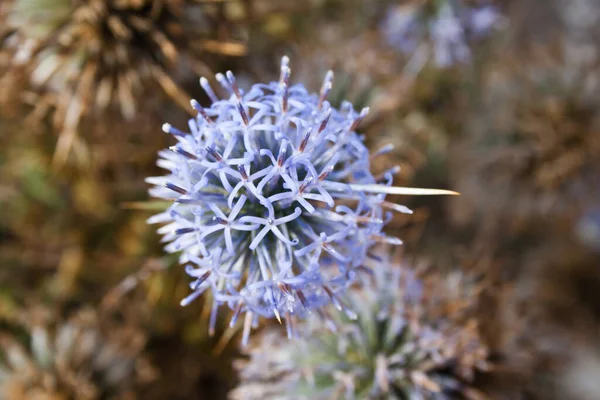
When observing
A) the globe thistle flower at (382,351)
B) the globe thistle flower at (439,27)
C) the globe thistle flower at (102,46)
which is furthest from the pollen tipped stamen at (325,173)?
the globe thistle flower at (439,27)

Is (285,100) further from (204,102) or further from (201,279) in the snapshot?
(204,102)

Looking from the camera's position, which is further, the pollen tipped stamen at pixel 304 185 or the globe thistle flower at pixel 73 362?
the globe thistle flower at pixel 73 362

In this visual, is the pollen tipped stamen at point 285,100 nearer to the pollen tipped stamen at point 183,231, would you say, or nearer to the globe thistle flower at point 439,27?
the pollen tipped stamen at point 183,231

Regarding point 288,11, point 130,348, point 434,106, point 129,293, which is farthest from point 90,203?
point 434,106

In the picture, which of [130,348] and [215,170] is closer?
[215,170]

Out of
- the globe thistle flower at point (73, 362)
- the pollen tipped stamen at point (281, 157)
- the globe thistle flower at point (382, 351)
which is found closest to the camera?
the pollen tipped stamen at point (281, 157)

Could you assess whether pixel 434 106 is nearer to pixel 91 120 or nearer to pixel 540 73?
pixel 540 73
